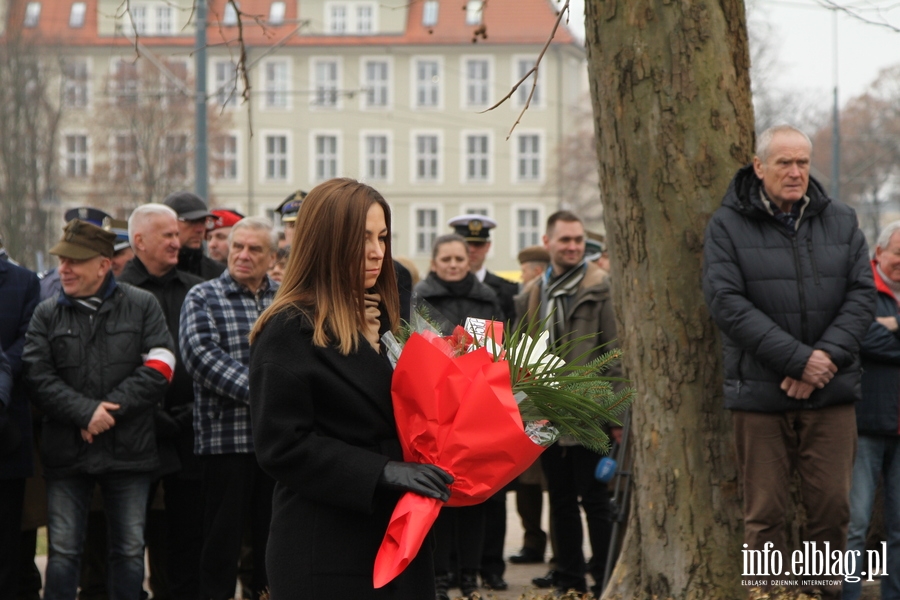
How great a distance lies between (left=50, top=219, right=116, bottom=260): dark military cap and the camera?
6.15 meters

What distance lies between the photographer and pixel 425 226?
210 ft

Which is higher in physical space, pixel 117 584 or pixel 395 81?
pixel 395 81

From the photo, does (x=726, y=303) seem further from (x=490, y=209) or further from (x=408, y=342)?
(x=490, y=209)

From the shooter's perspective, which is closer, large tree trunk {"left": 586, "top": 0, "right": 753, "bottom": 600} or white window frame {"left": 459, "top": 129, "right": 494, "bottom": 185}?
large tree trunk {"left": 586, "top": 0, "right": 753, "bottom": 600}

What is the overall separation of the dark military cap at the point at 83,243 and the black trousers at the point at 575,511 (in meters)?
2.93

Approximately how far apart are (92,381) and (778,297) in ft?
11.4

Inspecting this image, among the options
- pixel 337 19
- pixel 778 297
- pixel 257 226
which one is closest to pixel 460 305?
pixel 257 226

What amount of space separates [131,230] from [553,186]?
5456cm

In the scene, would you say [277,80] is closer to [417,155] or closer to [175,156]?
[417,155]

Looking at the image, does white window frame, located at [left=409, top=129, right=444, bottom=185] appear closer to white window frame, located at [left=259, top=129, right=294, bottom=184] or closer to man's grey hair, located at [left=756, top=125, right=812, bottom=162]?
white window frame, located at [left=259, top=129, right=294, bottom=184]

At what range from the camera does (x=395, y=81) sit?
63.8m

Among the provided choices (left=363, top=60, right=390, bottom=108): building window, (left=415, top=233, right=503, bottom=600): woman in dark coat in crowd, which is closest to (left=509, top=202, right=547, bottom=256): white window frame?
(left=363, top=60, right=390, bottom=108): building window

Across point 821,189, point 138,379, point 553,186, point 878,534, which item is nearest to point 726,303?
point 821,189

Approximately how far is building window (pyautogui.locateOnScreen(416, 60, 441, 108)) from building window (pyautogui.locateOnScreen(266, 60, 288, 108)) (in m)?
7.23
